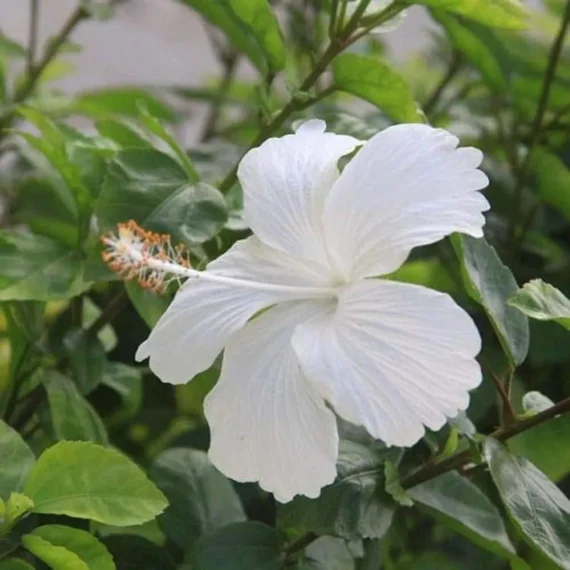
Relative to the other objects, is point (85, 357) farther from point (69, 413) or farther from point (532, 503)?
point (532, 503)

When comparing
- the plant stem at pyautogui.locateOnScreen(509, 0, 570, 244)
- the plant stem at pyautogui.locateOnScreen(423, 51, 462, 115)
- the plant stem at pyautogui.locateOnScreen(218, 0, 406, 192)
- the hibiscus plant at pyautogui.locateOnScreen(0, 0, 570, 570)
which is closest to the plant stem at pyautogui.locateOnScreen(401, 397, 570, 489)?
the hibiscus plant at pyautogui.locateOnScreen(0, 0, 570, 570)

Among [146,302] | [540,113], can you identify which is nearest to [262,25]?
[146,302]

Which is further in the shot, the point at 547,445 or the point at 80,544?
the point at 547,445

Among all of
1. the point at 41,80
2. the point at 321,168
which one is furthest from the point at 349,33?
the point at 41,80

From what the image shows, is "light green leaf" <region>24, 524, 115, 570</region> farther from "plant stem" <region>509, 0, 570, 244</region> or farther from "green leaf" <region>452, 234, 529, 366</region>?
"plant stem" <region>509, 0, 570, 244</region>

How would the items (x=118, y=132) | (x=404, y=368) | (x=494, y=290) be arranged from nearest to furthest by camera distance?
(x=404, y=368) → (x=494, y=290) → (x=118, y=132)

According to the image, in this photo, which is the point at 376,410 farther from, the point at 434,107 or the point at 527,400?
the point at 434,107
